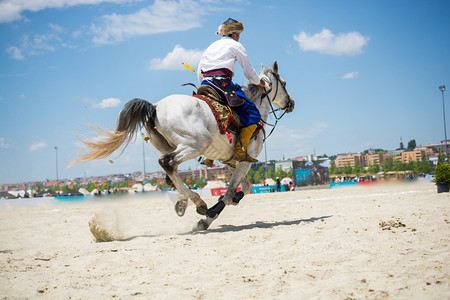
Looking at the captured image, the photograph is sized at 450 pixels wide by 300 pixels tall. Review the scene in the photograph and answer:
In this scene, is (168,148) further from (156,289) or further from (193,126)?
(156,289)

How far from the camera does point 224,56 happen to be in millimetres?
7109

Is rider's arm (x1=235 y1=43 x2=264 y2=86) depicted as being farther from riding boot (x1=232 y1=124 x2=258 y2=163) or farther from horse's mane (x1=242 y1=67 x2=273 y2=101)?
riding boot (x1=232 y1=124 x2=258 y2=163)

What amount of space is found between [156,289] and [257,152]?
461 centimetres

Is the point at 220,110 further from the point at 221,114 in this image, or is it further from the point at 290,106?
the point at 290,106

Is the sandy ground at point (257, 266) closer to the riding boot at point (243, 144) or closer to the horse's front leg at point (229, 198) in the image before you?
the horse's front leg at point (229, 198)

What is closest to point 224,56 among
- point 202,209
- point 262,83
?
point 262,83

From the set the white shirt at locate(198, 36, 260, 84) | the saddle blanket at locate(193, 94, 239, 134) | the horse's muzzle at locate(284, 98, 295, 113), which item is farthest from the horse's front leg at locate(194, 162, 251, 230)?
the horse's muzzle at locate(284, 98, 295, 113)

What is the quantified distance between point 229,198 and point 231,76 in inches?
88.8

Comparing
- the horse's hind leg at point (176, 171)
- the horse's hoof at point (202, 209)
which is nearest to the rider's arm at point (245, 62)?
the horse's hind leg at point (176, 171)

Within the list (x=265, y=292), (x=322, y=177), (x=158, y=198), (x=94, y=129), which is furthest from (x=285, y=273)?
(x=322, y=177)

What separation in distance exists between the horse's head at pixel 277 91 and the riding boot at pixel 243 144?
5.47 ft

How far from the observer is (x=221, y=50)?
7117mm

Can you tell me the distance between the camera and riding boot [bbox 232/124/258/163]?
7102mm

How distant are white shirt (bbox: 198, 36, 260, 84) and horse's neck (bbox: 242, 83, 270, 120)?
2.31ft
